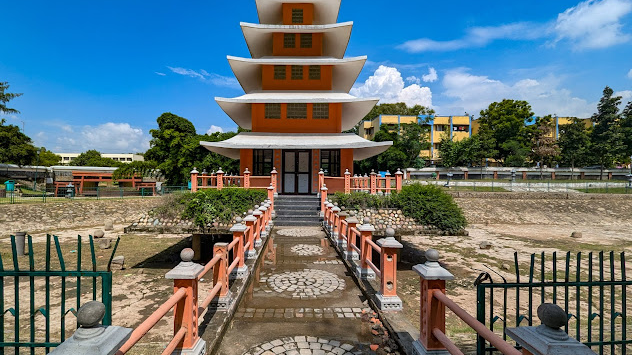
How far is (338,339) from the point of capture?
4473 millimetres

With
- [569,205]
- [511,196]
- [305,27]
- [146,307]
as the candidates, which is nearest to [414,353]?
[146,307]

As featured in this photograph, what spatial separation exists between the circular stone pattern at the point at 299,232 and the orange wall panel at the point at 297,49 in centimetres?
1278

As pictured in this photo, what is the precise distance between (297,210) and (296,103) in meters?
7.42

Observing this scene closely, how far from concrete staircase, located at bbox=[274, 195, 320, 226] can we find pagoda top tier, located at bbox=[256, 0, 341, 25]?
41.6 ft

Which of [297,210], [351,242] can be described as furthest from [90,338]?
[297,210]

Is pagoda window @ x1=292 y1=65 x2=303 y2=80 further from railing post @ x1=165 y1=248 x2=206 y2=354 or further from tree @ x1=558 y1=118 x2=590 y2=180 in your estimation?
tree @ x1=558 y1=118 x2=590 y2=180

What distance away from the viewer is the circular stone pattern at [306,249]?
950 cm

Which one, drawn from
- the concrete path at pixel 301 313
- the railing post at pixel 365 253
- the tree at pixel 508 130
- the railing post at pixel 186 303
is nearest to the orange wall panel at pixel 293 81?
the concrete path at pixel 301 313

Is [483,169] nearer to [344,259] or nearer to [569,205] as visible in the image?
[569,205]

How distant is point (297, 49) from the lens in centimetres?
2002

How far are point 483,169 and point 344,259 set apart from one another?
35969 millimetres

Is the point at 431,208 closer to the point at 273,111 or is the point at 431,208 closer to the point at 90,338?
the point at 90,338

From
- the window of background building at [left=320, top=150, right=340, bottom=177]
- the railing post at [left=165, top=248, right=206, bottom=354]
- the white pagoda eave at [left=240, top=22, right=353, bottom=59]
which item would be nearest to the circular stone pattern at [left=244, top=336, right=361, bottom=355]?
the railing post at [left=165, top=248, right=206, bottom=354]

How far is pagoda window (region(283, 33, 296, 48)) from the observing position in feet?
65.7
